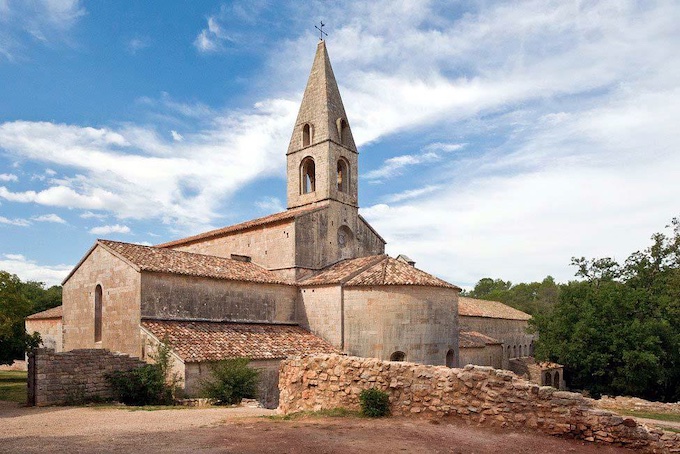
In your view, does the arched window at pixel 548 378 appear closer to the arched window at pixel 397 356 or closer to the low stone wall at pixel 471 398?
the arched window at pixel 397 356

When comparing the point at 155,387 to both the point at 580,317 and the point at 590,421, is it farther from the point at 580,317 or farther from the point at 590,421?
the point at 580,317

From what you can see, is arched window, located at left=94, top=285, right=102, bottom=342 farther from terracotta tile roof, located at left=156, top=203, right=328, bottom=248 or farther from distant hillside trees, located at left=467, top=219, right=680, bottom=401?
distant hillside trees, located at left=467, top=219, right=680, bottom=401

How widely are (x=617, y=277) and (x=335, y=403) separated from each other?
35617 millimetres

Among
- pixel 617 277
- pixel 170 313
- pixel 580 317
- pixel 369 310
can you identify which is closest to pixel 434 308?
pixel 369 310

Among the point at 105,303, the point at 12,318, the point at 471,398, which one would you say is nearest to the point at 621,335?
the point at 471,398

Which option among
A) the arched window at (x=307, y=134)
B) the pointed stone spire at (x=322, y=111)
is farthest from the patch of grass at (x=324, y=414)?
the arched window at (x=307, y=134)

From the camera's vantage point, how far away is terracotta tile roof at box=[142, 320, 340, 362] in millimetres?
18719

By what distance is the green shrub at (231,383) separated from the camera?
54.9ft

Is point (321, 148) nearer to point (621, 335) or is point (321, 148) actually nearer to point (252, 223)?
point (252, 223)

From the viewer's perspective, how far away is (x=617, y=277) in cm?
3941

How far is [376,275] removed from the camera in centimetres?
2352

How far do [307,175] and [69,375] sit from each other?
18.1 meters

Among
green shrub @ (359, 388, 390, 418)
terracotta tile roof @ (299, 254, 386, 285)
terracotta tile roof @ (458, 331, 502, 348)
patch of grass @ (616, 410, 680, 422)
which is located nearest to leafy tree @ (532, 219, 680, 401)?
terracotta tile roof @ (458, 331, 502, 348)

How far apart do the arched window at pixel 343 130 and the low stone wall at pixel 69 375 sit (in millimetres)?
18140
